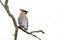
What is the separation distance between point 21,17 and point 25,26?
0.03 metres

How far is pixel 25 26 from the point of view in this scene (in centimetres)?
41

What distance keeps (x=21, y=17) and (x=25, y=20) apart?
0.6 inches

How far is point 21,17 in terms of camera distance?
403 mm

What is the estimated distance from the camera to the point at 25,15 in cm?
39

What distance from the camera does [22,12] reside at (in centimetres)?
38

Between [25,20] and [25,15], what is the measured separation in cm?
2

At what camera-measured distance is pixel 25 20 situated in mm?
406

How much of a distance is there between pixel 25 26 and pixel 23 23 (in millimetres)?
11

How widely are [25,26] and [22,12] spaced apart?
2.0 inches

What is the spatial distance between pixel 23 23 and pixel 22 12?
0.04 meters

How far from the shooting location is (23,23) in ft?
1.35

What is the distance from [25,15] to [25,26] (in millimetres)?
37
